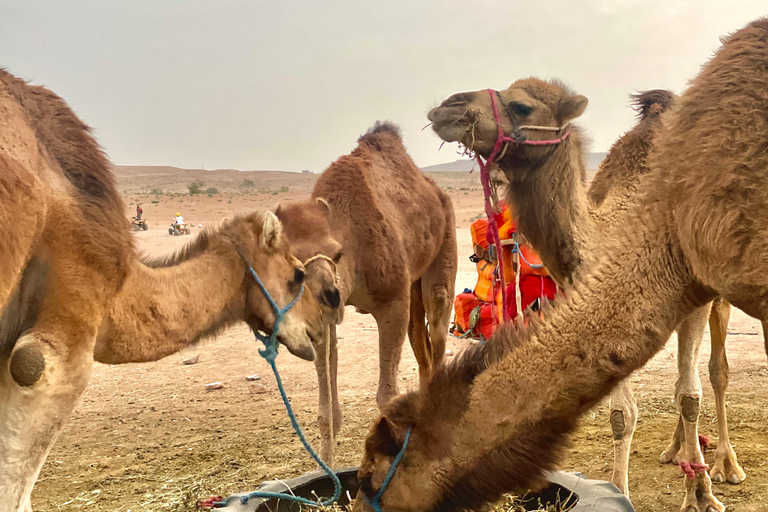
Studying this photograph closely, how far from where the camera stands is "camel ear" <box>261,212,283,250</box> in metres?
3.62

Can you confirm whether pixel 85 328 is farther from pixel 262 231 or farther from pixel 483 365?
pixel 483 365

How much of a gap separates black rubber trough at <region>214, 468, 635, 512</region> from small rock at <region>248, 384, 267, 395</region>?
3424 millimetres

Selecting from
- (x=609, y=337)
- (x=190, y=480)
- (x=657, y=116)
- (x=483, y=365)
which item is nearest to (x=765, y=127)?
(x=609, y=337)

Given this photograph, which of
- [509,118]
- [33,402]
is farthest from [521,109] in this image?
[33,402]

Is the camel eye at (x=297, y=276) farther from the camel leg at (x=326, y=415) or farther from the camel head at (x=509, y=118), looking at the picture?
the camel head at (x=509, y=118)

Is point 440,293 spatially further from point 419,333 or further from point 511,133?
point 511,133

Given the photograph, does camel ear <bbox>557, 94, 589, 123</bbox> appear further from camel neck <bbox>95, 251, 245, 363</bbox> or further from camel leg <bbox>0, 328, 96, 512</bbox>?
camel leg <bbox>0, 328, 96, 512</bbox>

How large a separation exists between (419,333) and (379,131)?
6.51 ft

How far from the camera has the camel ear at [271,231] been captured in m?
3.62

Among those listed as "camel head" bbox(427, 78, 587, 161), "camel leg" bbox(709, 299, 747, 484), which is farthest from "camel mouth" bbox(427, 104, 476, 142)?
"camel leg" bbox(709, 299, 747, 484)

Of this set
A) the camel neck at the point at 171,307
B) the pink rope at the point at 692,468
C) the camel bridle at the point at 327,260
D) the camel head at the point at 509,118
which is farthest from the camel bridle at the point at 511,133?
the pink rope at the point at 692,468

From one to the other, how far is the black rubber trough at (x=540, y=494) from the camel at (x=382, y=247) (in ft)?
2.90

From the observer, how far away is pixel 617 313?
2.16 m

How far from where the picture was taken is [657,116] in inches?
164
